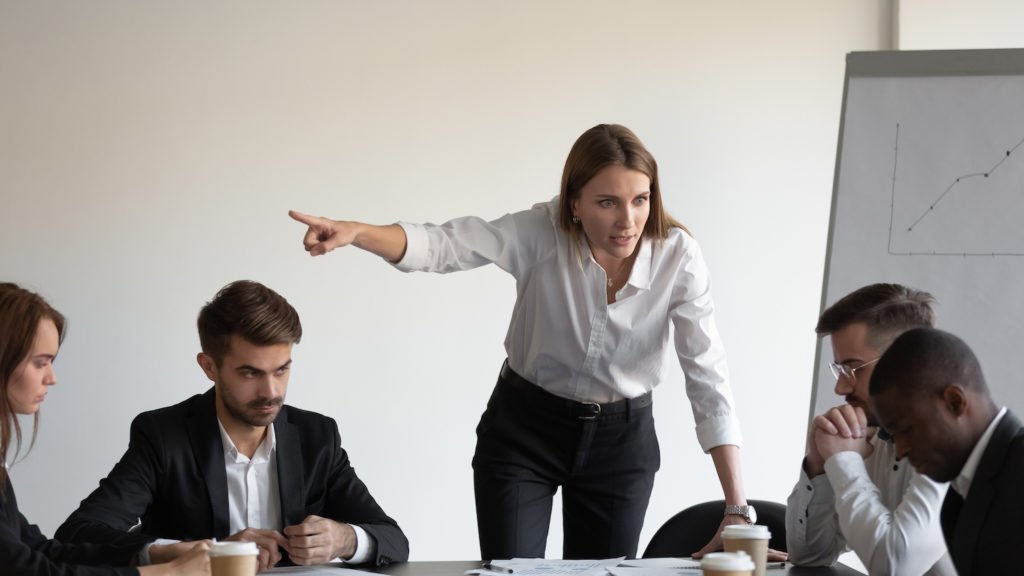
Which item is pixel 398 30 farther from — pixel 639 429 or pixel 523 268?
pixel 639 429

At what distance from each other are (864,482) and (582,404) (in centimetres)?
75

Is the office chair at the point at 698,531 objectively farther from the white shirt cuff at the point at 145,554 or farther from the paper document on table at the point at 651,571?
the white shirt cuff at the point at 145,554

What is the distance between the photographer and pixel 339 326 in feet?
12.5

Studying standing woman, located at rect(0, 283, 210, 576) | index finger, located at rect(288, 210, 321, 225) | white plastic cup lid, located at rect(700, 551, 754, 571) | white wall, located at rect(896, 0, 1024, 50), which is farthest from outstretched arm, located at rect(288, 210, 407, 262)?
white wall, located at rect(896, 0, 1024, 50)

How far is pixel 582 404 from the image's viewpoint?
2.56m

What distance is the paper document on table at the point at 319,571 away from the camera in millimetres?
1836

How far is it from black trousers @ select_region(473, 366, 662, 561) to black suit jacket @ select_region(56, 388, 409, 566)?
0.36 meters

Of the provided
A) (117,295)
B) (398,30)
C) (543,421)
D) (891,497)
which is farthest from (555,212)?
(117,295)

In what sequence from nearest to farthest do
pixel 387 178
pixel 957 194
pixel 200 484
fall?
pixel 200 484 → pixel 957 194 → pixel 387 178

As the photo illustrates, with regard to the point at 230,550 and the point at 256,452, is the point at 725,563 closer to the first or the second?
the point at 230,550

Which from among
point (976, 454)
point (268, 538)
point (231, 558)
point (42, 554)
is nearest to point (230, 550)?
point (231, 558)

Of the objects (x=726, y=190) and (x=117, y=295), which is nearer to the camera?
(x=117, y=295)

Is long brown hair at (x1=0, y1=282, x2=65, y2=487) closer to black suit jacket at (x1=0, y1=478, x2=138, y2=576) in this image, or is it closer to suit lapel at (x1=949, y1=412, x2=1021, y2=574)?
black suit jacket at (x1=0, y1=478, x2=138, y2=576)

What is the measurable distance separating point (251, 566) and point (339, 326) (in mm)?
2385
